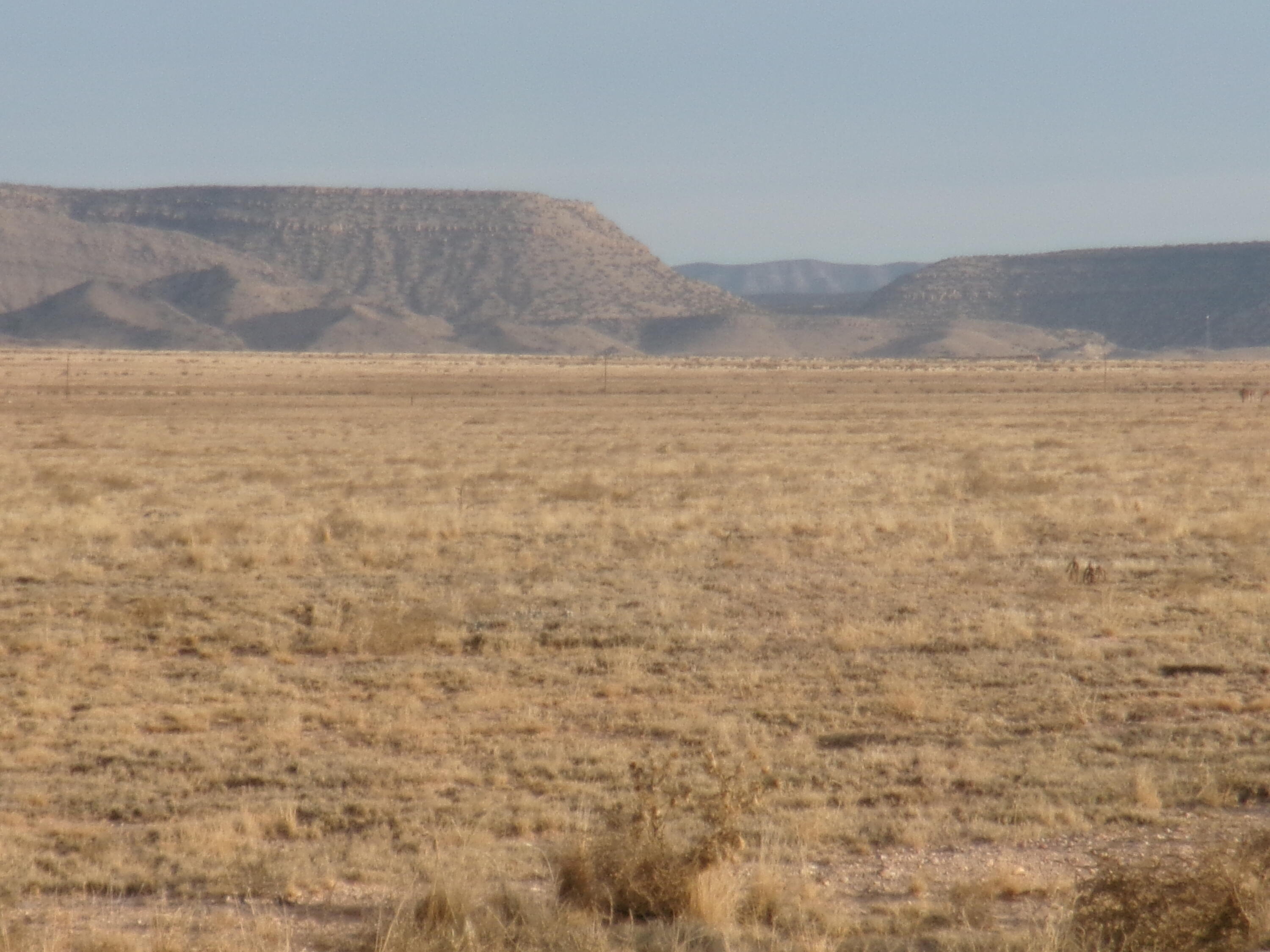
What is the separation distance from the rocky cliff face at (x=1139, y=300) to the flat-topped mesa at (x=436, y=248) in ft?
100

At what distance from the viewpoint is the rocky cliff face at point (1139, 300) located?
177m

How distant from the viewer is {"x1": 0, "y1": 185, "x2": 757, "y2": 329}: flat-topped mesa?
17888 cm

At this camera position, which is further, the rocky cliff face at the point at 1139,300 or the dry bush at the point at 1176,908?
the rocky cliff face at the point at 1139,300

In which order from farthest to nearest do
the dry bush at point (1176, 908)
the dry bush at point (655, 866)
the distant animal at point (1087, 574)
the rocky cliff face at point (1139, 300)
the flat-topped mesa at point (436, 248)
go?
the flat-topped mesa at point (436, 248), the rocky cliff face at point (1139, 300), the distant animal at point (1087, 574), the dry bush at point (655, 866), the dry bush at point (1176, 908)

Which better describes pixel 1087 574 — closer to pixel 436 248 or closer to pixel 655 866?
pixel 655 866

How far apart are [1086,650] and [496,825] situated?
6609mm

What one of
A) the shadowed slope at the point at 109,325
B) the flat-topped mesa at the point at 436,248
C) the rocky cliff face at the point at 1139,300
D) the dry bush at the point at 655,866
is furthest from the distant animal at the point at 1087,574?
the rocky cliff face at the point at 1139,300

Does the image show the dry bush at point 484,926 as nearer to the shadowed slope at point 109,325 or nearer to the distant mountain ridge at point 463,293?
the distant mountain ridge at point 463,293

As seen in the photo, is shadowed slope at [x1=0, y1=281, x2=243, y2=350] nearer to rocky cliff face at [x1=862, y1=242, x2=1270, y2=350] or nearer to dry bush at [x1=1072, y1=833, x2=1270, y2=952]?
rocky cliff face at [x1=862, y1=242, x2=1270, y2=350]

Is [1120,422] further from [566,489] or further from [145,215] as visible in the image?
[145,215]

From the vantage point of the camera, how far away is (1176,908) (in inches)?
209

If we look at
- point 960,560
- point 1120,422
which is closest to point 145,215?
point 1120,422

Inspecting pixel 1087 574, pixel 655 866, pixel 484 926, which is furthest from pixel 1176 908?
pixel 1087 574

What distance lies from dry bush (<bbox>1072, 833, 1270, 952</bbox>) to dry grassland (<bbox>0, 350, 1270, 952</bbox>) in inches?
10.4
